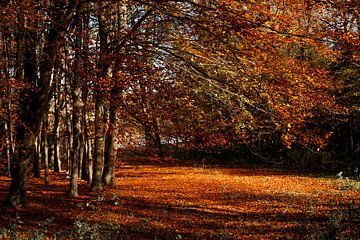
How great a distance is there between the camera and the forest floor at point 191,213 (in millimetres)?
9797

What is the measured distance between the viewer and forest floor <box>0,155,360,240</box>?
9797 millimetres

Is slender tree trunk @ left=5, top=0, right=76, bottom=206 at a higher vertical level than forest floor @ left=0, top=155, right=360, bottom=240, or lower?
higher

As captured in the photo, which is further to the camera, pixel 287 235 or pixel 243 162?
pixel 243 162

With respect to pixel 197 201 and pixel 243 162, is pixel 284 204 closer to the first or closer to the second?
pixel 197 201

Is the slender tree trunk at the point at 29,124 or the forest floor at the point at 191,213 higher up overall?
the slender tree trunk at the point at 29,124

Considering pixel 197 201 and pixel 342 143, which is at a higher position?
pixel 342 143

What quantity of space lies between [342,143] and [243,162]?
963 cm

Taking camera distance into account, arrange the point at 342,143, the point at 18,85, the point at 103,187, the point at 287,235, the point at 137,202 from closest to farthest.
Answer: the point at 287,235, the point at 18,85, the point at 137,202, the point at 103,187, the point at 342,143

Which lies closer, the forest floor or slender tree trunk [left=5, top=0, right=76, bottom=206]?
the forest floor

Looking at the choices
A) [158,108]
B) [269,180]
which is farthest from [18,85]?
[269,180]

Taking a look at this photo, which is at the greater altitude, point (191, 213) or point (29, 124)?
point (29, 124)

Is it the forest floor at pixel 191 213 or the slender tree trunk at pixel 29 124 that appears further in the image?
the slender tree trunk at pixel 29 124

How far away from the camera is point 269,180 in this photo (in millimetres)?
23438

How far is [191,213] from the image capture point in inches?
508
